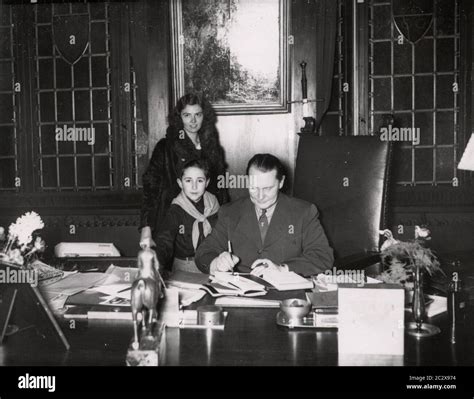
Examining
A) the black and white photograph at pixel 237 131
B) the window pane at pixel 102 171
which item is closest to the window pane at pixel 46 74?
the black and white photograph at pixel 237 131

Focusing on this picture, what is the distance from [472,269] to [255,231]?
0.98 m

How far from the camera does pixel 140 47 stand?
4.53 metres

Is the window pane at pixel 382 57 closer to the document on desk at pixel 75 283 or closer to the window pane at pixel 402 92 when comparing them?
the window pane at pixel 402 92

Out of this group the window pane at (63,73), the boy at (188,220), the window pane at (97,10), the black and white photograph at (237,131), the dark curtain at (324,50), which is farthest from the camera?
the window pane at (63,73)

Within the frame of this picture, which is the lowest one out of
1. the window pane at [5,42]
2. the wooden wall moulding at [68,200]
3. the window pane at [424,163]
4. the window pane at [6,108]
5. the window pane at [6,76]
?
the wooden wall moulding at [68,200]

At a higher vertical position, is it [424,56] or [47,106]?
[424,56]

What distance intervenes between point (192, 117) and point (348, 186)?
3.69 ft

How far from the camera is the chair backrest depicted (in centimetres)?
277

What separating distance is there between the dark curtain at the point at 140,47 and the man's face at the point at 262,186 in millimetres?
2163

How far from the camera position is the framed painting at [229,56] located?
443 cm

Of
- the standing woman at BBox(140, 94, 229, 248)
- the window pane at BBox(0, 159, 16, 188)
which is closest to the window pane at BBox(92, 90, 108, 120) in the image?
the window pane at BBox(0, 159, 16, 188)

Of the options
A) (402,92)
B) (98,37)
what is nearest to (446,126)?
(402,92)

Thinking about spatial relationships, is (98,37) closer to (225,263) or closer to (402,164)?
(402,164)

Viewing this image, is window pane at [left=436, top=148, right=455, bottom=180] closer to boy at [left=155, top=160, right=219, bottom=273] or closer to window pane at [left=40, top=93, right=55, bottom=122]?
boy at [left=155, top=160, right=219, bottom=273]
